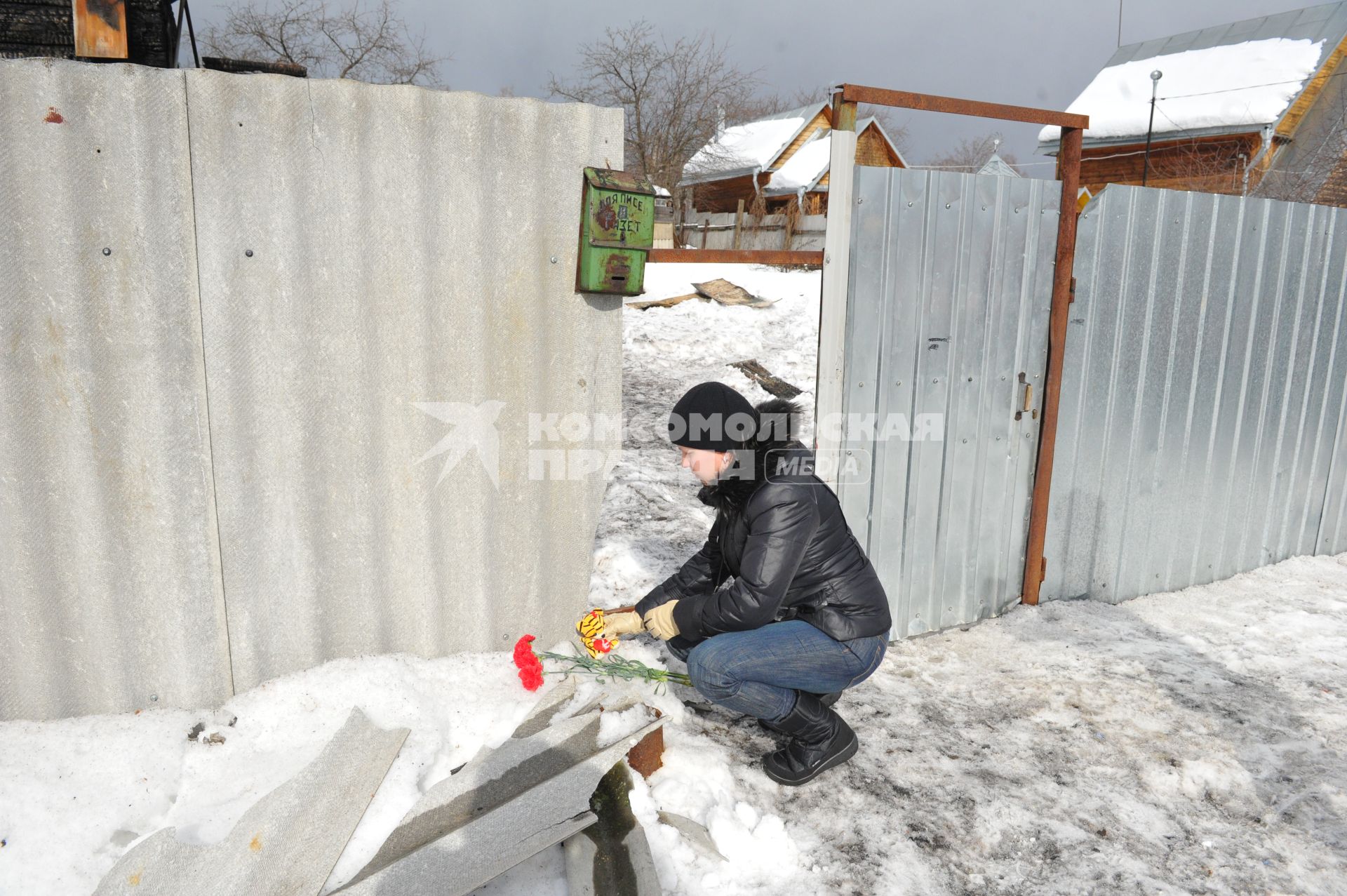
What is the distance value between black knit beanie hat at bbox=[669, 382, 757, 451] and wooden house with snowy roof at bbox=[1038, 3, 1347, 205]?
18.5m

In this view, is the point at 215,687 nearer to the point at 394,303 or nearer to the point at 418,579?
the point at 418,579

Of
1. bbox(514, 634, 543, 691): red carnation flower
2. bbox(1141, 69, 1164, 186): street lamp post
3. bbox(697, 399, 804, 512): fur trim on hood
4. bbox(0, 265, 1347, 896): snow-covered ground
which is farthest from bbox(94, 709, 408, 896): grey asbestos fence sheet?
bbox(1141, 69, 1164, 186): street lamp post

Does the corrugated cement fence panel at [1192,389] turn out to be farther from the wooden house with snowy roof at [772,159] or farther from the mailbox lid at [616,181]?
the wooden house with snowy roof at [772,159]

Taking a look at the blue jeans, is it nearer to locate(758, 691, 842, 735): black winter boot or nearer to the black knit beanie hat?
locate(758, 691, 842, 735): black winter boot

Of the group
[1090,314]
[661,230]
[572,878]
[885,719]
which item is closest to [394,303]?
[572,878]

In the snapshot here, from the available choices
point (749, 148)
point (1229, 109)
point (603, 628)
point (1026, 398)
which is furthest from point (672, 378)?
point (749, 148)

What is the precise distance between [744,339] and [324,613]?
7.31 m

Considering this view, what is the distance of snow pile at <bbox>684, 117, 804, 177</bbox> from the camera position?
81.7ft

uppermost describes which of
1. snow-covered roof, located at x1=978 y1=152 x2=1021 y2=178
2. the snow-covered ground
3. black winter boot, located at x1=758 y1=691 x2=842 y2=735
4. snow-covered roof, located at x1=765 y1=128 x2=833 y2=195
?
snow-covered roof, located at x1=765 y1=128 x2=833 y2=195

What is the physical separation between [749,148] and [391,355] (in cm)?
2446

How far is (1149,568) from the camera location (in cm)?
500

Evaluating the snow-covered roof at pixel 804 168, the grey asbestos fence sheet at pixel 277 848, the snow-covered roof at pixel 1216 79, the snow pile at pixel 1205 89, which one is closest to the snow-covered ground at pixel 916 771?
the grey asbestos fence sheet at pixel 277 848

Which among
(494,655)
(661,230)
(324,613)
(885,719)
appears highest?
(661,230)

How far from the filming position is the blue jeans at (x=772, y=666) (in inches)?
117
